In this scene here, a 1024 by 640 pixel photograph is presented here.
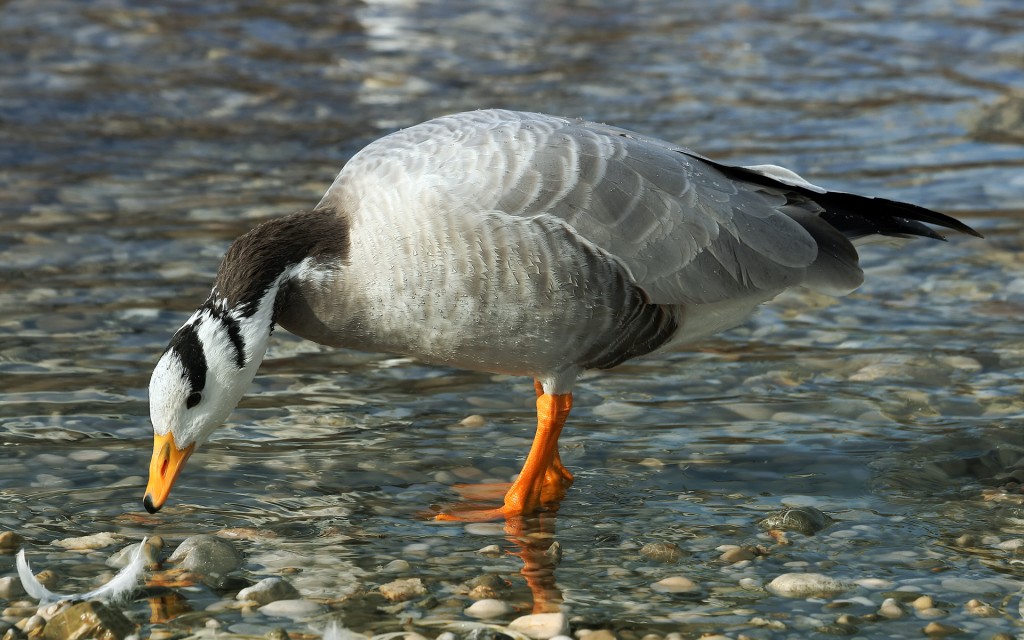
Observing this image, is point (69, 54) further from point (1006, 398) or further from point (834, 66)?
point (1006, 398)

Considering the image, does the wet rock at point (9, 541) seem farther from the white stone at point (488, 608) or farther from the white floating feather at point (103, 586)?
the white stone at point (488, 608)

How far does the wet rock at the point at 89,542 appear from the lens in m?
5.72

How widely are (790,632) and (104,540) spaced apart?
2865 mm

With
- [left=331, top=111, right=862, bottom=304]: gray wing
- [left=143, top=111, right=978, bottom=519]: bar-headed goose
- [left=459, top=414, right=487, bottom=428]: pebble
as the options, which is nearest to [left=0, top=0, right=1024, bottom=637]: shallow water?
[left=459, top=414, right=487, bottom=428]: pebble

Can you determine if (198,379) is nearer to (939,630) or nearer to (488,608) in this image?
(488,608)

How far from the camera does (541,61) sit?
18.1 m

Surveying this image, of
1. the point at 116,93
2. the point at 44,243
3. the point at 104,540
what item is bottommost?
the point at 104,540

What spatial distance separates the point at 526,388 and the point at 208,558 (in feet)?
9.46

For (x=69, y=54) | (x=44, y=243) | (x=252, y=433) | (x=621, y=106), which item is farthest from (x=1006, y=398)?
(x=69, y=54)

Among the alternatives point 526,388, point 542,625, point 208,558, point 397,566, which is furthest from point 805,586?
point 526,388

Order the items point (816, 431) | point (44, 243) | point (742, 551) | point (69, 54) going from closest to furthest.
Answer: point (742, 551)
point (816, 431)
point (44, 243)
point (69, 54)

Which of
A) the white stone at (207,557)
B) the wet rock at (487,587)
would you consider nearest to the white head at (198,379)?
the white stone at (207,557)

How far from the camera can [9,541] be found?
5684 millimetres

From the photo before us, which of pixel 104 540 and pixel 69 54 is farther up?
pixel 69 54
